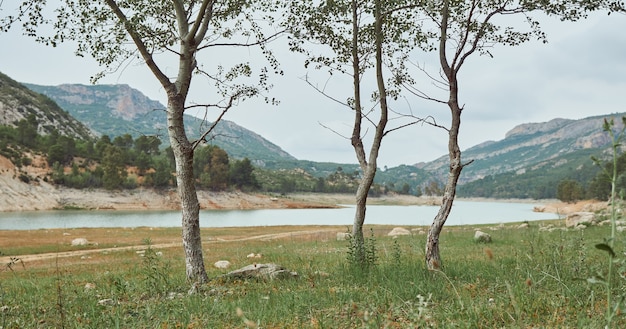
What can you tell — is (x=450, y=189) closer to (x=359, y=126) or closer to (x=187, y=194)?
(x=359, y=126)

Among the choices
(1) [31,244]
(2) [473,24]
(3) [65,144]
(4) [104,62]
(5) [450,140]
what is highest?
(3) [65,144]

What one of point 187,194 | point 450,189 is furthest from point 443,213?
point 187,194

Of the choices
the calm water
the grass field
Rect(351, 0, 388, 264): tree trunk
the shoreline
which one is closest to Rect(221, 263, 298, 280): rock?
the grass field

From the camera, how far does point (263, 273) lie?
13055 millimetres

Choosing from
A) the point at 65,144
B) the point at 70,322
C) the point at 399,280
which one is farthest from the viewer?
the point at 65,144

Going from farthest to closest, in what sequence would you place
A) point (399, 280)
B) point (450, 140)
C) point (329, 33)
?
point (329, 33)
point (450, 140)
point (399, 280)

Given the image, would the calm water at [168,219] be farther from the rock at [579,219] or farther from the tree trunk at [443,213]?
the tree trunk at [443,213]

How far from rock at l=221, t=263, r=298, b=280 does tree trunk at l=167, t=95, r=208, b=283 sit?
97 centimetres

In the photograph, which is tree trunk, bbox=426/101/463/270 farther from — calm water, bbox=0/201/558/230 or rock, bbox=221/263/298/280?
calm water, bbox=0/201/558/230

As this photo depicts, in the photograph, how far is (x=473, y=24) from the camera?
1498cm

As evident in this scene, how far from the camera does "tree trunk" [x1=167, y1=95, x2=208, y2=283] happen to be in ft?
40.8

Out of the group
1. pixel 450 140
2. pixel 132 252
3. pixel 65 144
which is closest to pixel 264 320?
pixel 450 140

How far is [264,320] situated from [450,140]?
869 cm

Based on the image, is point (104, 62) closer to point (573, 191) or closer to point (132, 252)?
point (132, 252)
